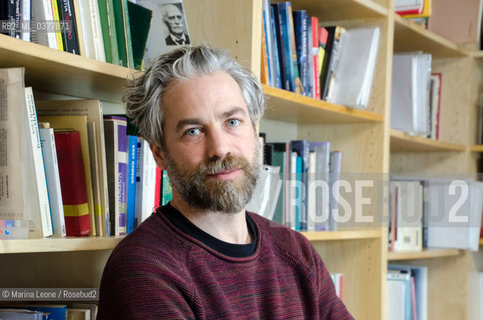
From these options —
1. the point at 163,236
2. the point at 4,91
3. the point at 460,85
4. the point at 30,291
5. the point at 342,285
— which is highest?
the point at 460,85

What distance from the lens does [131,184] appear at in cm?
133

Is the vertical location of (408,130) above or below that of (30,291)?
above

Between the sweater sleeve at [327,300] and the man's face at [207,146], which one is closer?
the man's face at [207,146]

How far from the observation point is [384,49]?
2.05 metres

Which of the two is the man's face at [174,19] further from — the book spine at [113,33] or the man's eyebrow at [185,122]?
the man's eyebrow at [185,122]

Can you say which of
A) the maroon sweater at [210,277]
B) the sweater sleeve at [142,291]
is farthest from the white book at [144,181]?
the sweater sleeve at [142,291]

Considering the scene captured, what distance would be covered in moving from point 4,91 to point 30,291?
1.70 ft

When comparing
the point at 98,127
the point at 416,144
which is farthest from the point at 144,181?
the point at 416,144

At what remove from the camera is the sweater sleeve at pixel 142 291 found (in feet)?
3.46

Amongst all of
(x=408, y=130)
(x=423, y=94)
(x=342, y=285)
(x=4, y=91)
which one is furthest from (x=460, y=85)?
(x=4, y=91)

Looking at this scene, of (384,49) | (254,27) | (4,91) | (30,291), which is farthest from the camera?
(384,49)

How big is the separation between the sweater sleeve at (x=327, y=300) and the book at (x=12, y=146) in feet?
2.21

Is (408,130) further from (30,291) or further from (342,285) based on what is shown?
(30,291)

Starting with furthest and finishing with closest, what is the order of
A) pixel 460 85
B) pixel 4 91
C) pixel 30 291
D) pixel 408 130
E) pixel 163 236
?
pixel 460 85 < pixel 408 130 < pixel 30 291 < pixel 163 236 < pixel 4 91
